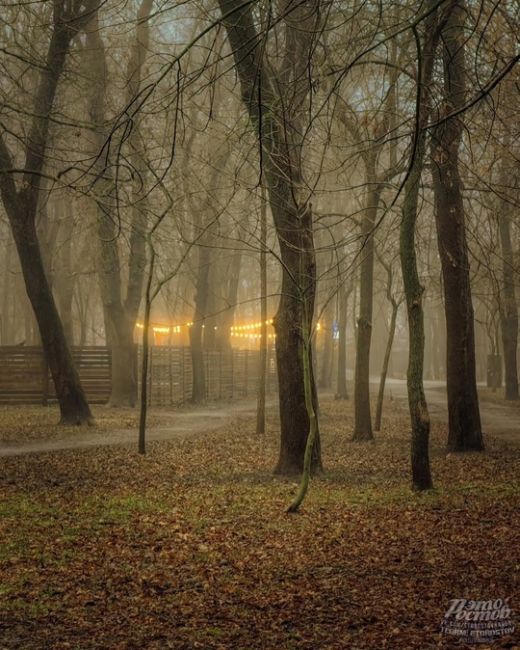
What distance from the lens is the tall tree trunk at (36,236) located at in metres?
18.4

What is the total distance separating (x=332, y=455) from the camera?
16.0m

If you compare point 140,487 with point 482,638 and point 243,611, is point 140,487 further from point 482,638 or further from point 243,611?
point 482,638

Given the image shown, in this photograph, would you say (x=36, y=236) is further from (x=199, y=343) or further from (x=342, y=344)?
(x=342, y=344)

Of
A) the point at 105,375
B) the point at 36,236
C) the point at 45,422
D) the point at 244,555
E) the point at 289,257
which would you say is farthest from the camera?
the point at 105,375

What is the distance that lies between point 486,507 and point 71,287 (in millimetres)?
26669

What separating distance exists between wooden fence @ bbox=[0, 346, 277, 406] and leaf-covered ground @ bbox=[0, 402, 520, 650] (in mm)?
14716

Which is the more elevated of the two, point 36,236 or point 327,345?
point 36,236

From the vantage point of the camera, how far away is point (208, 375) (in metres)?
34.4

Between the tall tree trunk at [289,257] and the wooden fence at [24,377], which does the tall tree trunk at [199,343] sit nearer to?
the wooden fence at [24,377]

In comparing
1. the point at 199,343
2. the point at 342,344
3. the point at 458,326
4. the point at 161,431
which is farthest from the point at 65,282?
the point at 458,326

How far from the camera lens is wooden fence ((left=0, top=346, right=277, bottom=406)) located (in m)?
28.2

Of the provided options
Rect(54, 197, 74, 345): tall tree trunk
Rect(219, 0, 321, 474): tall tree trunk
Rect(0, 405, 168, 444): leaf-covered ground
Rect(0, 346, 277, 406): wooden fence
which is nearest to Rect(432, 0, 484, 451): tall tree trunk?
Rect(219, 0, 321, 474): tall tree trunk

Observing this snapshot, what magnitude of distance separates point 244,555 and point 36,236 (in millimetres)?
13342

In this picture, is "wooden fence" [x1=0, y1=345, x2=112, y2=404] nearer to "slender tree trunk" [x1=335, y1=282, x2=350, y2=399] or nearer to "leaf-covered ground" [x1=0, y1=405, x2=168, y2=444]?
"leaf-covered ground" [x1=0, y1=405, x2=168, y2=444]
